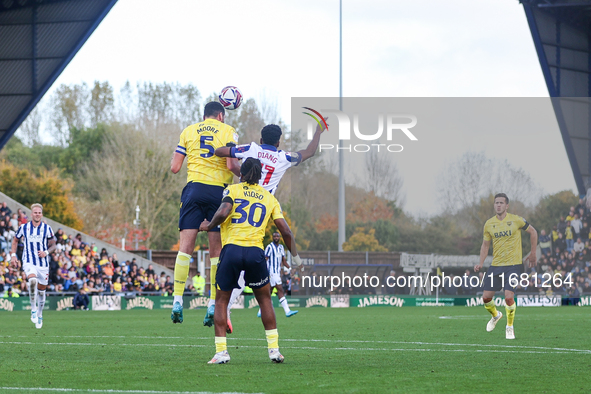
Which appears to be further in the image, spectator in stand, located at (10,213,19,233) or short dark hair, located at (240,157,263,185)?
spectator in stand, located at (10,213,19,233)

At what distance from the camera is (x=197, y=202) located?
31.9ft

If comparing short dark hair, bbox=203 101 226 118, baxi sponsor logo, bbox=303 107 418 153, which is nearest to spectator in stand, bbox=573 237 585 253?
baxi sponsor logo, bbox=303 107 418 153

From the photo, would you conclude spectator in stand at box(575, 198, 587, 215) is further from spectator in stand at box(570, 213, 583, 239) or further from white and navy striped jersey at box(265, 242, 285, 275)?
white and navy striped jersey at box(265, 242, 285, 275)

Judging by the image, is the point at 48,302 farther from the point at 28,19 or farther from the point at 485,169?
the point at 485,169

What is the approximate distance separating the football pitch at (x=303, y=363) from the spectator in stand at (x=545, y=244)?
28531mm

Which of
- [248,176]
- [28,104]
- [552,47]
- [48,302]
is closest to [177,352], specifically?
[248,176]

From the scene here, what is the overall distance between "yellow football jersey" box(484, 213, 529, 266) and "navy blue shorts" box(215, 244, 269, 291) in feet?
22.2

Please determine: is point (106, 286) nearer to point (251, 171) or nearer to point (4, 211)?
point (4, 211)

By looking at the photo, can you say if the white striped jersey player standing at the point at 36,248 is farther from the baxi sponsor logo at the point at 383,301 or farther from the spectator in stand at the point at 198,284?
the baxi sponsor logo at the point at 383,301

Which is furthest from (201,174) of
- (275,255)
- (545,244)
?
(545,244)

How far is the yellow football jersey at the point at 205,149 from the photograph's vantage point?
9.70m

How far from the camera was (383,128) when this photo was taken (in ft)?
135

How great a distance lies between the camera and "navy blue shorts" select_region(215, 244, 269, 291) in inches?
311

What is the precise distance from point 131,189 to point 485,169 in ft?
83.1
